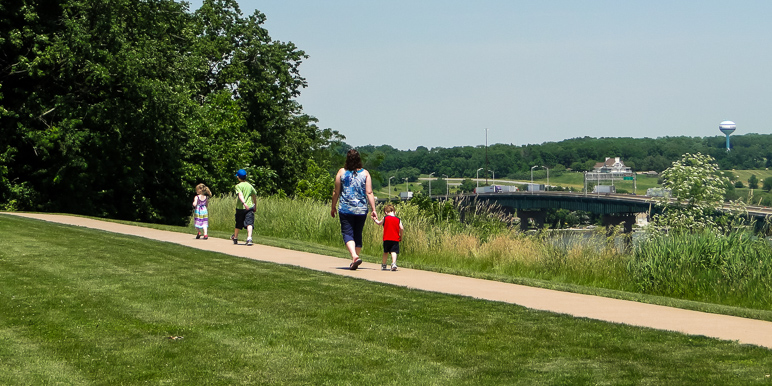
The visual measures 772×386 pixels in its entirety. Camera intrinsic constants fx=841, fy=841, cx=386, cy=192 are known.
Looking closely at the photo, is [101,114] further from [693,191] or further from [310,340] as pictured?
[310,340]

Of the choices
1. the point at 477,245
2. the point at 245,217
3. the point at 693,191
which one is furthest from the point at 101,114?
the point at 693,191

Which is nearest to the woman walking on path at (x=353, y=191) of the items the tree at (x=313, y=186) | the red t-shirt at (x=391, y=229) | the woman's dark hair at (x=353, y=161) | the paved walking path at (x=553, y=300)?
the woman's dark hair at (x=353, y=161)

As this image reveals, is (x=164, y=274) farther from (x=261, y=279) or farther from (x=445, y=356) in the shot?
(x=445, y=356)

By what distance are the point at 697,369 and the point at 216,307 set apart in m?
4.80

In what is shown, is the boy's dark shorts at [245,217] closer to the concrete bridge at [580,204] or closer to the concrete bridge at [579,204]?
the concrete bridge at [580,204]

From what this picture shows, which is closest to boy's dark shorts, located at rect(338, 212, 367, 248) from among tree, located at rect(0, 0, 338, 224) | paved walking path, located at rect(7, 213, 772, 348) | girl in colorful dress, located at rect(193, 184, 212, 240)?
paved walking path, located at rect(7, 213, 772, 348)

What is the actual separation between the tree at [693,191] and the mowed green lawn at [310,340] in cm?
2029

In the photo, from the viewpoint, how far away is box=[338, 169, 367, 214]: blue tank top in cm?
1250

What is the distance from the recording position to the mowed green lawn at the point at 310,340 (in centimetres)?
613

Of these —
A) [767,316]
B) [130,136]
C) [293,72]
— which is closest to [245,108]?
[293,72]

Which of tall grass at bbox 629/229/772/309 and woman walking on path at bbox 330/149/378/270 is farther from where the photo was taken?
woman walking on path at bbox 330/149/378/270

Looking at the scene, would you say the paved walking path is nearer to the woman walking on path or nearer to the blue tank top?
the woman walking on path

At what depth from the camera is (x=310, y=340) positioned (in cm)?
722

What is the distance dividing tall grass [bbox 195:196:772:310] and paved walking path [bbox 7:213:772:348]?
128 centimetres
